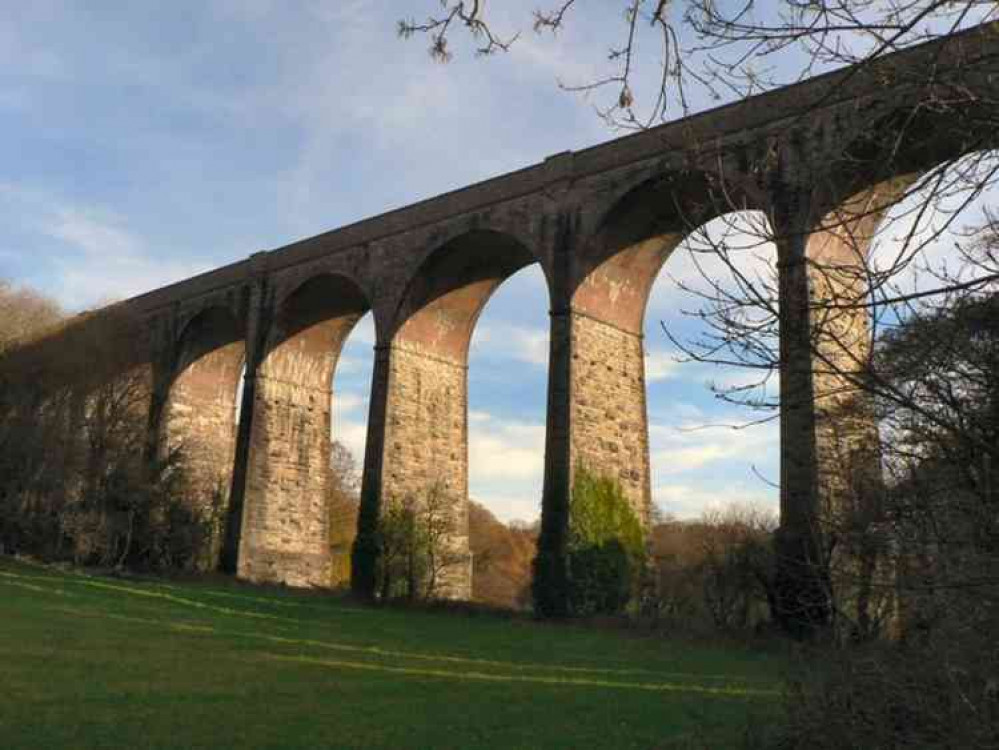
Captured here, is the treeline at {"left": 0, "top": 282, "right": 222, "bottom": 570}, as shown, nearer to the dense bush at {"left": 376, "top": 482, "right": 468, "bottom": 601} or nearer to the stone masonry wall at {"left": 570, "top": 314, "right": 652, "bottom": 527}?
the dense bush at {"left": 376, "top": 482, "right": 468, "bottom": 601}

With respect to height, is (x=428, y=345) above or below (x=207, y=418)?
above

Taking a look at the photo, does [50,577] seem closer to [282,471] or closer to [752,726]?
Result: [282,471]

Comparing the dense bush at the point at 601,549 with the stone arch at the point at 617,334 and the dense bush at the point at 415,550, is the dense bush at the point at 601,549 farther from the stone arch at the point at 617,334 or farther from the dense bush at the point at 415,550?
the dense bush at the point at 415,550

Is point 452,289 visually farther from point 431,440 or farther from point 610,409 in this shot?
point 610,409

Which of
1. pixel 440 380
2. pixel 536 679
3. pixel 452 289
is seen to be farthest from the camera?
pixel 440 380

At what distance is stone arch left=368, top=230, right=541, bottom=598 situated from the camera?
22391mm

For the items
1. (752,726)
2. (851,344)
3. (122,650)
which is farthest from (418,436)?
(851,344)

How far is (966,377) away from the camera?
11.3 feet

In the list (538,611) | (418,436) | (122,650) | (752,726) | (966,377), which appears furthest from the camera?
(418,436)

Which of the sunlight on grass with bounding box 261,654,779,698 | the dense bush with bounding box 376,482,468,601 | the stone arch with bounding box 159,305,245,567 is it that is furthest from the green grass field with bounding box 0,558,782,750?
the stone arch with bounding box 159,305,245,567

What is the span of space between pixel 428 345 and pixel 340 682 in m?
14.7

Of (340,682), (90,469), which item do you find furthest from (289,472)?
(340,682)

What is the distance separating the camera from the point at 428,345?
24.0m

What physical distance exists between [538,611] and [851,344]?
15.6 meters
